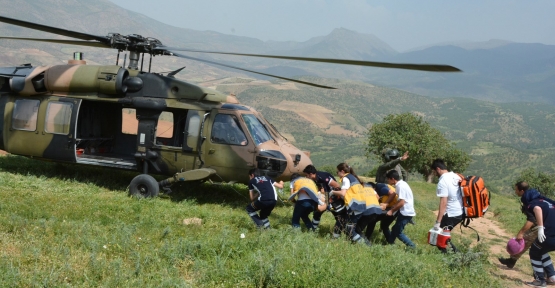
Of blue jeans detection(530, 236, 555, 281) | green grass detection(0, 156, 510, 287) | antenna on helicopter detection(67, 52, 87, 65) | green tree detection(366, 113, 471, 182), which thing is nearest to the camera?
green grass detection(0, 156, 510, 287)

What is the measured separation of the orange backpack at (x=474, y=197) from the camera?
7418 millimetres

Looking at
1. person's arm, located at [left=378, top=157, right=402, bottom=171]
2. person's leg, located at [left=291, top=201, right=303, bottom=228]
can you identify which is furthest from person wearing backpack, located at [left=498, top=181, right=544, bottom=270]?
person's leg, located at [left=291, top=201, right=303, bottom=228]

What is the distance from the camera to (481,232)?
13047 millimetres

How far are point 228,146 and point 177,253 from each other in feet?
14.9

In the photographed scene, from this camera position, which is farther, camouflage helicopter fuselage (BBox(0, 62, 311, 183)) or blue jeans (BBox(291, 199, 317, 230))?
camouflage helicopter fuselage (BBox(0, 62, 311, 183))

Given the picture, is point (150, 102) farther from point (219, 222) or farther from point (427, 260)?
point (427, 260)

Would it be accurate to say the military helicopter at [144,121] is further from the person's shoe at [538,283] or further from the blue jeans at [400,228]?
the person's shoe at [538,283]

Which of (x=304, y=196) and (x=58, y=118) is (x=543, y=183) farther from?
(x=58, y=118)

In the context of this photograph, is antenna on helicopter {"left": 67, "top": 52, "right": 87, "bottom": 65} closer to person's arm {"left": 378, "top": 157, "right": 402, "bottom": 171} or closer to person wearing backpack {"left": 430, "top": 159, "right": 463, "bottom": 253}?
person's arm {"left": 378, "top": 157, "right": 402, "bottom": 171}

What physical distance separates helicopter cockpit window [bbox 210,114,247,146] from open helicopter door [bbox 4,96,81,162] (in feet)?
11.4

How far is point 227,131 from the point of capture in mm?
10547

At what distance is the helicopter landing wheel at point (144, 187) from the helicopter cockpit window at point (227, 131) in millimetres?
1658

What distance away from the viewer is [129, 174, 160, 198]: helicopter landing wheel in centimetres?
1043

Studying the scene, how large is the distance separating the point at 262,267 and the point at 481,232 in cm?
962
